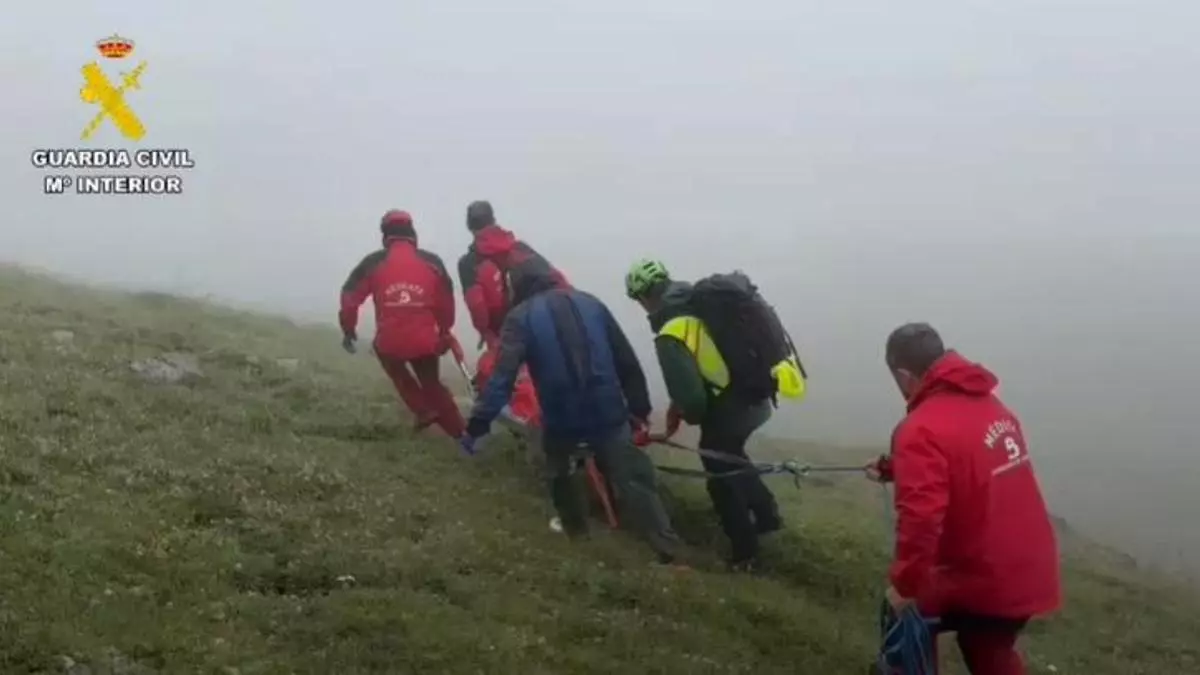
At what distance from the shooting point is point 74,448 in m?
15.8

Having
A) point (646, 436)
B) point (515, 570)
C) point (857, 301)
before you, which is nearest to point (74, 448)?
point (515, 570)

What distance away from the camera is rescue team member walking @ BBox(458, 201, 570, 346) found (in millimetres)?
17984

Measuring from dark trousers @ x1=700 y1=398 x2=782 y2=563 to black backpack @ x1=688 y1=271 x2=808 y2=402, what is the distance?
1.84ft

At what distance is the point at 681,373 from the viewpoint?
49.6 ft

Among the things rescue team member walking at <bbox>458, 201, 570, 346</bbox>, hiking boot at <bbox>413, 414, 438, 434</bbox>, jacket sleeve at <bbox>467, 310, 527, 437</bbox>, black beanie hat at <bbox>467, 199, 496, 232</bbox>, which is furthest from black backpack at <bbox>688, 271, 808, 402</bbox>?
hiking boot at <bbox>413, 414, 438, 434</bbox>

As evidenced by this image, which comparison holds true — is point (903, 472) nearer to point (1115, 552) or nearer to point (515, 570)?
point (515, 570)

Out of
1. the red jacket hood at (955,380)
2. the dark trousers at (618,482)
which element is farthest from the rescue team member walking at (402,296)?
the red jacket hood at (955,380)

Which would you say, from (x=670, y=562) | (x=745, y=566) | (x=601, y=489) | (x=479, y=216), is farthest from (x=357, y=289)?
(x=745, y=566)

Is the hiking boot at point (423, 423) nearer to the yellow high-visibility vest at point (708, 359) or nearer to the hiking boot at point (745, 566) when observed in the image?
the hiking boot at point (745, 566)

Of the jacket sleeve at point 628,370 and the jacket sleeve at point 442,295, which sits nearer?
the jacket sleeve at point 628,370

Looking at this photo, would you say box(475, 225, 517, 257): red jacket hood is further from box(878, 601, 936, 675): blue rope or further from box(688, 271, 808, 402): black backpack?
box(878, 601, 936, 675): blue rope

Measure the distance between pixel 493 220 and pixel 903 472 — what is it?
9651 mm

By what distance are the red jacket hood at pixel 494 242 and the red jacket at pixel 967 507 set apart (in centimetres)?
820

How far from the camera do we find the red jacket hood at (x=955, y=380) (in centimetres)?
1046
